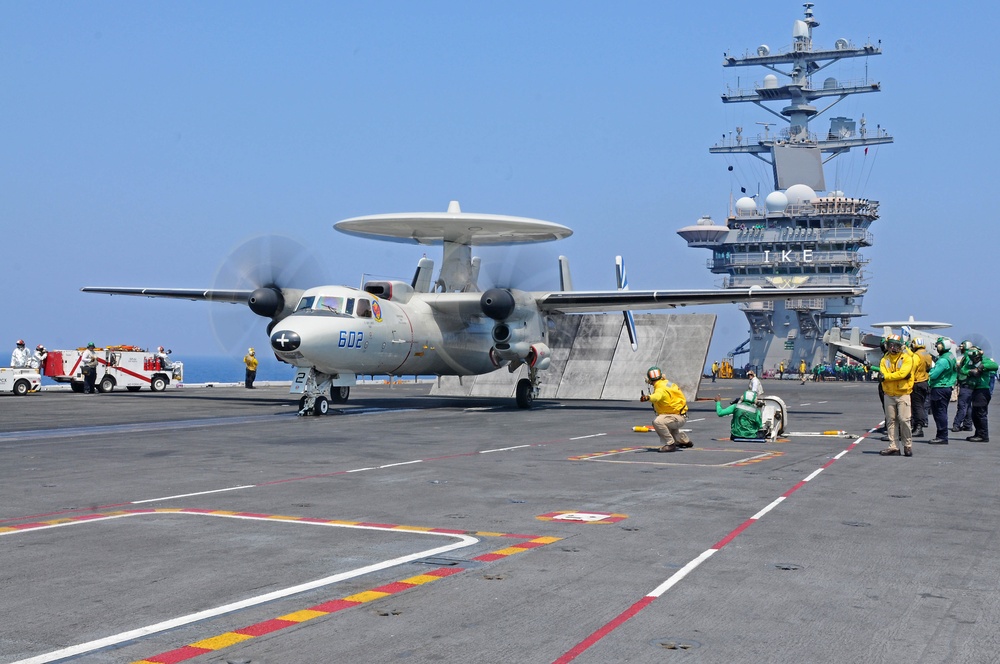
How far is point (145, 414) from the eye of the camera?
31891 millimetres

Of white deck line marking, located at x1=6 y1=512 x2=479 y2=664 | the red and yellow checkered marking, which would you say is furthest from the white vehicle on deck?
white deck line marking, located at x1=6 y1=512 x2=479 y2=664

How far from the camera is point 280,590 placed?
8.31 m

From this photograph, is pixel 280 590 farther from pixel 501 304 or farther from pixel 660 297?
pixel 660 297

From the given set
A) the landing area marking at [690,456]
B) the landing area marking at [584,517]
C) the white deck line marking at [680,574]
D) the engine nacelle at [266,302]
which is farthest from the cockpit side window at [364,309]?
the white deck line marking at [680,574]

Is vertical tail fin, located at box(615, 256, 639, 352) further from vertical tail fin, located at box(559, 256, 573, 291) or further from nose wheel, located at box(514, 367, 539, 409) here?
nose wheel, located at box(514, 367, 539, 409)

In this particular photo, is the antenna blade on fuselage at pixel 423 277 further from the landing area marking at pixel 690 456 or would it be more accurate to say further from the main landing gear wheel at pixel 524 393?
the landing area marking at pixel 690 456

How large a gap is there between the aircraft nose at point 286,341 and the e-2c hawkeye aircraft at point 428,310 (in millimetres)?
28

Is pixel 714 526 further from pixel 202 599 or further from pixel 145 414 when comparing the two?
pixel 145 414

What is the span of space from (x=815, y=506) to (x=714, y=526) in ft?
7.89

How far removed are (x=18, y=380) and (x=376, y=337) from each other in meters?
21.4

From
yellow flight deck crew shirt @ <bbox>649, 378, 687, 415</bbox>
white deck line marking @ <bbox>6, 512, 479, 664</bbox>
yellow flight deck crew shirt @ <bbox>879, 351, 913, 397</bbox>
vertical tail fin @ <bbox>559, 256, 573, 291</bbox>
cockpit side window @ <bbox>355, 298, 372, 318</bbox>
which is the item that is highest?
vertical tail fin @ <bbox>559, 256, 573, 291</bbox>

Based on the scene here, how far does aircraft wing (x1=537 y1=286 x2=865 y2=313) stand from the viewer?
33688 mm

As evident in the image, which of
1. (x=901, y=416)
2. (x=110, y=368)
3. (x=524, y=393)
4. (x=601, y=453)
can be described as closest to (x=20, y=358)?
(x=110, y=368)

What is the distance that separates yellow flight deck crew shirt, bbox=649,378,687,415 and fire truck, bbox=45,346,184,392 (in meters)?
32.6
